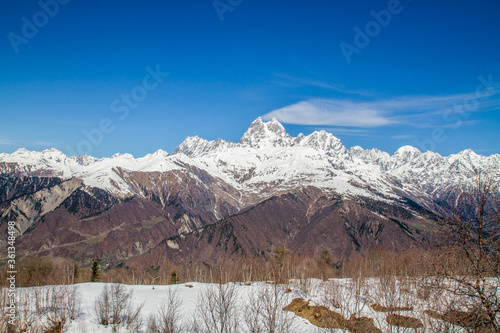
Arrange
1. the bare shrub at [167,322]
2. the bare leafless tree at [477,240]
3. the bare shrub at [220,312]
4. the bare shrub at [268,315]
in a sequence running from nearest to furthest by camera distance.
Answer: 1. the bare leafless tree at [477,240]
2. the bare shrub at [268,315]
3. the bare shrub at [220,312]
4. the bare shrub at [167,322]

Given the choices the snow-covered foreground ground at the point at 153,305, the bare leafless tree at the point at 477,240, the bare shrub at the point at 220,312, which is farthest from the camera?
the snow-covered foreground ground at the point at 153,305

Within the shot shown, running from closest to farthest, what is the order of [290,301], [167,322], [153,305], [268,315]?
1. [167,322]
2. [268,315]
3. [153,305]
4. [290,301]

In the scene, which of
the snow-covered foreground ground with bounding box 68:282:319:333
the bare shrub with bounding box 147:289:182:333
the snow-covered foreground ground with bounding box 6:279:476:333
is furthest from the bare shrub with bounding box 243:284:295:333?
the bare shrub with bounding box 147:289:182:333

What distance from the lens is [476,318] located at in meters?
14.7

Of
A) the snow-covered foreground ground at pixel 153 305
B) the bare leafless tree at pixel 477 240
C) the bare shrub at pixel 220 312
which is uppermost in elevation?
the bare leafless tree at pixel 477 240

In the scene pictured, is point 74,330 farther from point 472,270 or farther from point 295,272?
point 295,272

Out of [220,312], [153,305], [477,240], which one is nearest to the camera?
[477,240]

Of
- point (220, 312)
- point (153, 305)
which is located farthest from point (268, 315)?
point (153, 305)

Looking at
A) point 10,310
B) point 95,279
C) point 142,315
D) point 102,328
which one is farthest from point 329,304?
point 95,279

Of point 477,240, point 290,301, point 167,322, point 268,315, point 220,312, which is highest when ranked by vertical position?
point 477,240

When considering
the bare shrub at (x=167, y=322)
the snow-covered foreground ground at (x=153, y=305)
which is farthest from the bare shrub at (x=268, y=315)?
the bare shrub at (x=167, y=322)

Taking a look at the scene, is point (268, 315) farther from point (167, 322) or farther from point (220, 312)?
point (167, 322)

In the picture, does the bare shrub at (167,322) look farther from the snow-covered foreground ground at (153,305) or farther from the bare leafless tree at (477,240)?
the bare leafless tree at (477,240)

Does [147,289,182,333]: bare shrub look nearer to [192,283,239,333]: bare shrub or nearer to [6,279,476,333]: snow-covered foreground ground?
[6,279,476,333]: snow-covered foreground ground
